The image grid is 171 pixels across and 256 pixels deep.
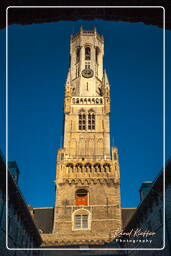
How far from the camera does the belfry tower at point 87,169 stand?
115 ft

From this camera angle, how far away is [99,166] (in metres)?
39.7

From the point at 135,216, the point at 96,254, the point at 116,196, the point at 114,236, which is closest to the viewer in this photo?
the point at 135,216

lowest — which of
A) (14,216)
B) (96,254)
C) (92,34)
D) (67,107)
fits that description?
(96,254)

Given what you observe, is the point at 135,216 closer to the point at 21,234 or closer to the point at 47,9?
the point at 21,234

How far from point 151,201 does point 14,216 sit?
9.61 meters

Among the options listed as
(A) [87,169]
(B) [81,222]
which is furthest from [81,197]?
(A) [87,169]

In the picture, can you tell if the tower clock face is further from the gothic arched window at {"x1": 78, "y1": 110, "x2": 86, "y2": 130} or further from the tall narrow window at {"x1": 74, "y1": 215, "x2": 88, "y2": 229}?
the tall narrow window at {"x1": 74, "y1": 215, "x2": 88, "y2": 229}

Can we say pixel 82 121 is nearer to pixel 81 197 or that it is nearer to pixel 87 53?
pixel 81 197

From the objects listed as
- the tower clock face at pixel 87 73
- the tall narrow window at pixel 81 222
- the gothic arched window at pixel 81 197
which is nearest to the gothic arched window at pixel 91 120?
the tower clock face at pixel 87 73

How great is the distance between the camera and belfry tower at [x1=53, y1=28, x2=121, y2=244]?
3516 centimetres

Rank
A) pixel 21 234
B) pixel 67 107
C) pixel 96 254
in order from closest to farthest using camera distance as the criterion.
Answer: pixel 21 234 < pixel 96 254 < pixel 67 107

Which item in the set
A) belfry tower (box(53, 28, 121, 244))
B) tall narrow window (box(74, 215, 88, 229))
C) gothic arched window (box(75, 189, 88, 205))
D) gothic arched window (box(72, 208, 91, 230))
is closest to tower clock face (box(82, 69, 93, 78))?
belfry tower (box(53, 28, 121, 244))

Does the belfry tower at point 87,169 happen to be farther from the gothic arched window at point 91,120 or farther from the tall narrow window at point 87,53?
the tall narrow window at point 87,53

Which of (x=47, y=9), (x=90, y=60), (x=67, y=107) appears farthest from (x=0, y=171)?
(x=90, y=60)
